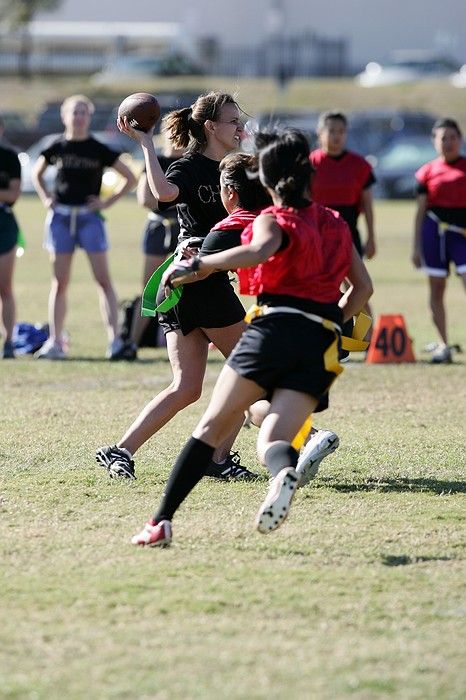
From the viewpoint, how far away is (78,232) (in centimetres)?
1172

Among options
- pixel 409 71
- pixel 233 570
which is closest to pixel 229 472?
pixel 233 570

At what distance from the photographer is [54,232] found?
38.4 ft

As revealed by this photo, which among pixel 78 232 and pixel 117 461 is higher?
pixel 78 232

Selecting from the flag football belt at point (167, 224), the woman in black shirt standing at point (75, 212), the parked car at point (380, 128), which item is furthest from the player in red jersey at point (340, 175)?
the parked car at point (380, 128)

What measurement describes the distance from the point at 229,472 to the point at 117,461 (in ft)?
2.04

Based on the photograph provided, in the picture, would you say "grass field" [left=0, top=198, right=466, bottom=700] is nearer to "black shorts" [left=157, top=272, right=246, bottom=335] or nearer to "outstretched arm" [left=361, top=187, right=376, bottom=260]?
"black shorts" [left=157, top=272, right=246, bottom=335]

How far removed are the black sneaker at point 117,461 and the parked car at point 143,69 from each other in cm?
4716

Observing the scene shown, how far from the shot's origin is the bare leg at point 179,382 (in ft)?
22.1

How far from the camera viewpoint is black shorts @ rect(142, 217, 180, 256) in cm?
1132

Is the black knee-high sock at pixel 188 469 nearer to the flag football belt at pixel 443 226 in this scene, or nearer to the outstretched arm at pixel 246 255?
the outstretched arm at pixel 246 255

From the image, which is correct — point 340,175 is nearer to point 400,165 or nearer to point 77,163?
point 77,163

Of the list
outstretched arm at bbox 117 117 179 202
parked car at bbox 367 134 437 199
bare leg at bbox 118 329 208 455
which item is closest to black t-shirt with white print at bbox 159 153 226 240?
outstretched arm at bbox 117 117 179 202

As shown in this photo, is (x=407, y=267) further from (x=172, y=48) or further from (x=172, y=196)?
(x=172, y=48)

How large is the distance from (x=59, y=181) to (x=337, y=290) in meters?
6.68
